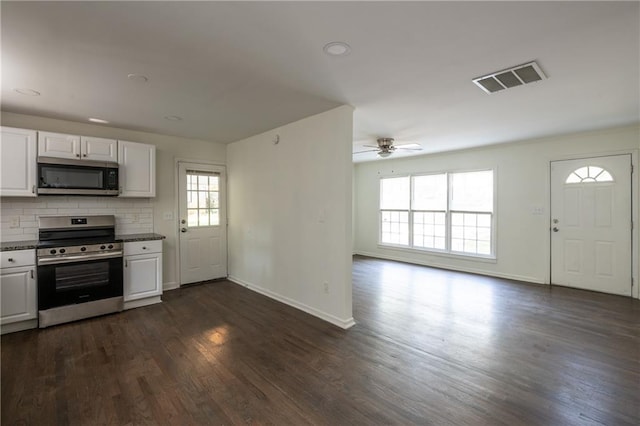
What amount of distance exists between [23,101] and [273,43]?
3.08 meters

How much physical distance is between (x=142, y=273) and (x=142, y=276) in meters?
0.04

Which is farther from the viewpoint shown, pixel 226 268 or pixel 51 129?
pixel 226 268

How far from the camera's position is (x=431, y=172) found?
21.2ft

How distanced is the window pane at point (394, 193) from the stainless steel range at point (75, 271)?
18.6 feet

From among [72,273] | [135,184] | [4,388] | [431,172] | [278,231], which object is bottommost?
[4,388]

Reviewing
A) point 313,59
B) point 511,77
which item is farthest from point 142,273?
point 511,77

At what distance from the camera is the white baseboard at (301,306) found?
3334 mm

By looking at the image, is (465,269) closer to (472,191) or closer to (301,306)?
(472,191)

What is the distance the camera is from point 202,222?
5.16 m

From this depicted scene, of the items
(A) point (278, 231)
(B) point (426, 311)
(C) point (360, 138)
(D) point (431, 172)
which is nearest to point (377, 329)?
(B) point (426, 311)

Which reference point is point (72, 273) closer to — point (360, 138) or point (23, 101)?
point (23, 101)

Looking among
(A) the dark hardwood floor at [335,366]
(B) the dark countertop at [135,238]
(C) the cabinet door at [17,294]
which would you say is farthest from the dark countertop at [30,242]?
(A) the dark hardwood floor at [335,366]

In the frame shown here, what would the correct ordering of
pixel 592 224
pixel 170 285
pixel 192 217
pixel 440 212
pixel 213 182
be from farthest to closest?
1. pixel 440 212
2. pixel 213 182
3. pixel 192 217
4. pixel 170 285
5. pixel 592 224

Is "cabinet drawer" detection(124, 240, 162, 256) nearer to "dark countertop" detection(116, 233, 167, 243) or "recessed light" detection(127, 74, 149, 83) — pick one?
"dark countertop" detection(116, 233, 167, 243)
